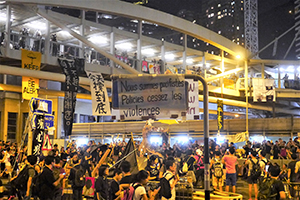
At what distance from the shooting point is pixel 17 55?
19578 millimetres

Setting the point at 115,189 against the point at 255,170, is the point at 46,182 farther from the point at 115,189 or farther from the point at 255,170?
the point at 255,170

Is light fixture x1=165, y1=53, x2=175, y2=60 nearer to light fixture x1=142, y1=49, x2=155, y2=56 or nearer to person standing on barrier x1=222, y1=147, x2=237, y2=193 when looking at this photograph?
light fixture x1=142, y1=49, x2=155, y2=56

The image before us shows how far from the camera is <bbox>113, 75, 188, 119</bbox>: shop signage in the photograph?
679 centimetres

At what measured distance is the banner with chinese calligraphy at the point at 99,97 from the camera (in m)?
14.5

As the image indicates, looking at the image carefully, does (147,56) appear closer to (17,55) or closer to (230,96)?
(230,96)

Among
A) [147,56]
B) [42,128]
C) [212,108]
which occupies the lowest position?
[42,128]

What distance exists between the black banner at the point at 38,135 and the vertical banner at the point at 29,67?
6493 mm

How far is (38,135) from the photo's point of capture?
13.5m

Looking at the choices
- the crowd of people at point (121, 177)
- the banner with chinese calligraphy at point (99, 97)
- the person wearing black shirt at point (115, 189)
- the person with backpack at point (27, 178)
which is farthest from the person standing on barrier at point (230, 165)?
the person with backpack at point (27, 178)

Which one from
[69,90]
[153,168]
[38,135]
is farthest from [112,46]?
[153,168]

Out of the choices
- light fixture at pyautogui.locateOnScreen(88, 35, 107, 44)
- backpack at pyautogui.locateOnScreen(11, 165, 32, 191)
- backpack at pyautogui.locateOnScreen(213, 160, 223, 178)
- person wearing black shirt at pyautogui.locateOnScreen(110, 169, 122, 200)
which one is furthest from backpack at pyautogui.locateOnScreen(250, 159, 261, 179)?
light fixture at pyautogui.locateOnScreen(88, 35, 107, 44)

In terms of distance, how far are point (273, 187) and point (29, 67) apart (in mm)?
15246

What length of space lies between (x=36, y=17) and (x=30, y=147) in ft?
42.1

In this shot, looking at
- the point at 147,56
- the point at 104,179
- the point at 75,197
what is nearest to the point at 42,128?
the point at 75,197
